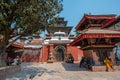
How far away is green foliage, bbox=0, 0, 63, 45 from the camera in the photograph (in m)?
12.2

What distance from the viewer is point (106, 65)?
49.2 ft

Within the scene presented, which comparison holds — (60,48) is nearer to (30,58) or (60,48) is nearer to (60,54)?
Answer: (60,54)

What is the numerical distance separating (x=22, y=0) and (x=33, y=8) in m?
1.10

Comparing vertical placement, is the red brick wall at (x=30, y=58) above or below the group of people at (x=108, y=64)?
above

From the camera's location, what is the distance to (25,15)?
1241cm

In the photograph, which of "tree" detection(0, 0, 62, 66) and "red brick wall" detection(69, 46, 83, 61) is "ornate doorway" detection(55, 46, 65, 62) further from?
"tree" detection(0, 0, 62, 66)

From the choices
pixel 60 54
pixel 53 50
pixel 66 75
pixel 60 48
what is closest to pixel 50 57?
pixel 53 50

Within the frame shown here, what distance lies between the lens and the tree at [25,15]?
40.0 ft

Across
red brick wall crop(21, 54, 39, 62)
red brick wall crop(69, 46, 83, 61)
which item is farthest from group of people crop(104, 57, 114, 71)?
red brick wall crop(21, 54, 39, 62)

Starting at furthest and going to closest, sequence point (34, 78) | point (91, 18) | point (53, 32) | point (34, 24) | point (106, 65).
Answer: point (53, 32)
point (91, 18)
point (106, 65)
point (34, 24)
point (34, 78)

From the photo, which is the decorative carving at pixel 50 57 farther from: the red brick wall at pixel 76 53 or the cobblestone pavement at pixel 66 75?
the cobblestone pavement at pixel 66 75

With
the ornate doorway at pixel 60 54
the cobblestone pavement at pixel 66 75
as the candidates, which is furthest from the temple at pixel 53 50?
the cobblestone pavement at pixel 66 75

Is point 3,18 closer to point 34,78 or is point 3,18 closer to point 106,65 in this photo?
point 34,78

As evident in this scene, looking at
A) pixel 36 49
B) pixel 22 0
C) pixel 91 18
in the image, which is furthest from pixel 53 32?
pixel 22 0
